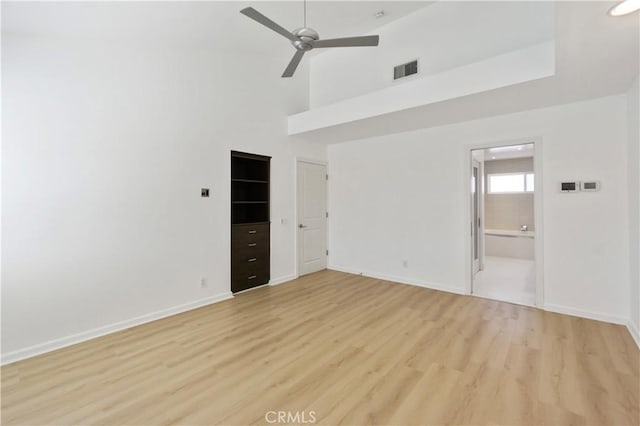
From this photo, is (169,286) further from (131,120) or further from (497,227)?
(497,227)

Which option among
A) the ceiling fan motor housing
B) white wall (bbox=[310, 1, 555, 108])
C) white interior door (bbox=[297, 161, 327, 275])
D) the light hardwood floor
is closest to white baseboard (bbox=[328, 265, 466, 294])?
white interior door (bbox=[297, 161, 327, 275])

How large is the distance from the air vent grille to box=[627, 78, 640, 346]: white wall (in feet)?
8.00

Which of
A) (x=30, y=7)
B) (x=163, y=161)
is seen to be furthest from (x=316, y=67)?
(x=30, y=7)

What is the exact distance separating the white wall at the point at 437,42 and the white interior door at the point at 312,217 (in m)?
1.40

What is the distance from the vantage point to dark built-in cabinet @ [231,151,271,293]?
14.4 feet

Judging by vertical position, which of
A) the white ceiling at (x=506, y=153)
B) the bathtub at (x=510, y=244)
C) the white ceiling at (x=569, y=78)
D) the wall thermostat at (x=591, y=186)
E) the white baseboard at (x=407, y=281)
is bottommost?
the white baseboard at (x=407, y=281)

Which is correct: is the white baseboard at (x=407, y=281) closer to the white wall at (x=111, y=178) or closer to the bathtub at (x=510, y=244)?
the white wall at (x=111, y=178)

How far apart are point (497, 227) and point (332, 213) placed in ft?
17.0

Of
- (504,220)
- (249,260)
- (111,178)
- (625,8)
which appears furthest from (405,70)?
(504,220)

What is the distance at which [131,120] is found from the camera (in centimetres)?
325

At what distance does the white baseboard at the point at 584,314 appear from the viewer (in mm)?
3216

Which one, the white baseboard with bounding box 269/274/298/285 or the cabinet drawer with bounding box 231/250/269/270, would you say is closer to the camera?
the cabinet drawer with bounding box 231/250/269/270

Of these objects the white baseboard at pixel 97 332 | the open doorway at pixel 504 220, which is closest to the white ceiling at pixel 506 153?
the open doorway at pixel 504 220

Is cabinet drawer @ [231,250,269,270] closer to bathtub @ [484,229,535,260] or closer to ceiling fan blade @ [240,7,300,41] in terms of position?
ceiling fan blade @ [240,7,300,41]
